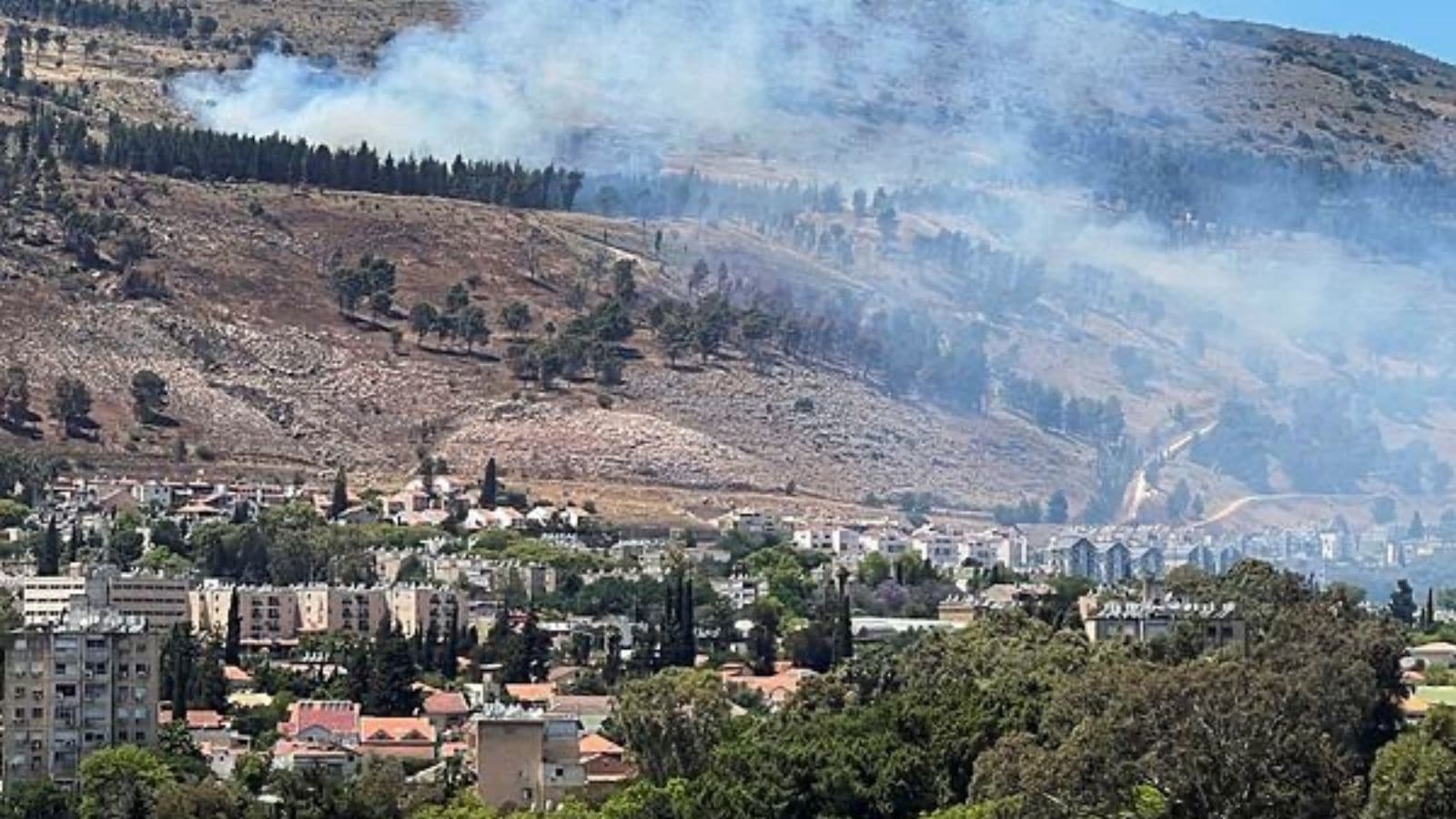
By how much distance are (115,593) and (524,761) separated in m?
A: 24.3

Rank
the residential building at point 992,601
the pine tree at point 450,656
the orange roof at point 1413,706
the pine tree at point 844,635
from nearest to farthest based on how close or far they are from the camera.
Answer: the orange roof at point 1413,706, the pine tree at point 450,656, the pine tree at point 844,635, the residential building at point 992,601

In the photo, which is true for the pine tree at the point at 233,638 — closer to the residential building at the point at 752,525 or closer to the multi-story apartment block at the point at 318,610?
the multi-story apartment block at the point at 318,610

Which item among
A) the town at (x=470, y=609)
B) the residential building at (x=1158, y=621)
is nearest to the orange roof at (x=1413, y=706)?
the residential building at (x=1158, y=621)

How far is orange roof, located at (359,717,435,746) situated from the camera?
243ft

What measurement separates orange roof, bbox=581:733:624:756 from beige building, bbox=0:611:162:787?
7.24 metres

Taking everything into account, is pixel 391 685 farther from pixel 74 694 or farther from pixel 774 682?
pixel 74 694

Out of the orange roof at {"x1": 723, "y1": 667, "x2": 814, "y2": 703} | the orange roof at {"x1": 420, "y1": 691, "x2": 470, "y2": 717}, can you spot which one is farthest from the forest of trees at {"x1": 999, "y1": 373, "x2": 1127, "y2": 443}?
the orange roof at {"x1": 420, "y1": 691, "x2": 470, "y2": 717}

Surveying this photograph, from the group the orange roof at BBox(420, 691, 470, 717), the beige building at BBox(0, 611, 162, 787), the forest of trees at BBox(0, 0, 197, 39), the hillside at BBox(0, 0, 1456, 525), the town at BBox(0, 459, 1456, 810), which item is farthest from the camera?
the forest of trees at BBox(0, 0, 197, 39)

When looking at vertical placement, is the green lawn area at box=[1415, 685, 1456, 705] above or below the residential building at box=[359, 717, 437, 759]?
above

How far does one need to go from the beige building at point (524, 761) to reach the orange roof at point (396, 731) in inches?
264

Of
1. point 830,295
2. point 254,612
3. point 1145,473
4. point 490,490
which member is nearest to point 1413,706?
point 254,612

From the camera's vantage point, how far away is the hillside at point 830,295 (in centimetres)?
12419

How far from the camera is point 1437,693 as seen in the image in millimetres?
73312

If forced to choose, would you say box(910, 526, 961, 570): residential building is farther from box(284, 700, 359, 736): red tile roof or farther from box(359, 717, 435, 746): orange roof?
box(359, 717, 435, 746): orange roof
